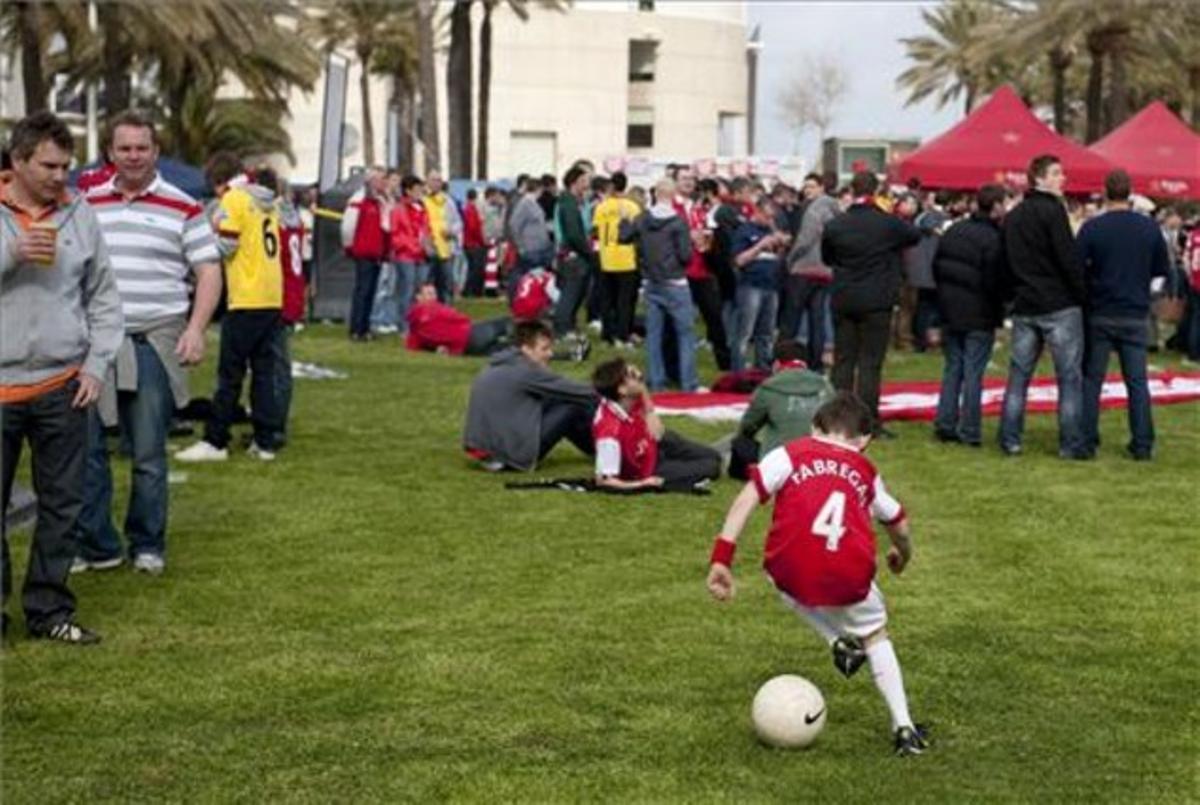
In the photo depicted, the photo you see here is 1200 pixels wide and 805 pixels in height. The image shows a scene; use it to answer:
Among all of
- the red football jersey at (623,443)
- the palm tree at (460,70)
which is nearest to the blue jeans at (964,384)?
the red football jersey at (623,443)

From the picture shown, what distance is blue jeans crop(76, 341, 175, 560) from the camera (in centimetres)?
959

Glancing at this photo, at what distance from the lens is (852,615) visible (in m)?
6.95

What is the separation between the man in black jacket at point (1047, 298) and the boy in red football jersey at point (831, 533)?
7.77 meters

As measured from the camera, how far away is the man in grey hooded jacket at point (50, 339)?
8055 millimetres

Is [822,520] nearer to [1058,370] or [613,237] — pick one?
[1058,370]

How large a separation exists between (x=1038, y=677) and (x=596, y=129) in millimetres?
91117

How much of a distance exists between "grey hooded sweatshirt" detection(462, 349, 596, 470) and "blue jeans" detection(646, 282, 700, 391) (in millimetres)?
4403

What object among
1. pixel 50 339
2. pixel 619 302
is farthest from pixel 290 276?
pixel 619 302

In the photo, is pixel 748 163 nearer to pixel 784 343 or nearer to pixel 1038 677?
pixel 784 343

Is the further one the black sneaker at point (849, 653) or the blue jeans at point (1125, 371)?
the blue jeans at point (1125, 371)

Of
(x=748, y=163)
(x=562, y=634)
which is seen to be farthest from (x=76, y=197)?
(x=748, y=163)

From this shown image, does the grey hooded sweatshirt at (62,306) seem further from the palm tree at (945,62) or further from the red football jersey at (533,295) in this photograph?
the palm tree at (945,62)

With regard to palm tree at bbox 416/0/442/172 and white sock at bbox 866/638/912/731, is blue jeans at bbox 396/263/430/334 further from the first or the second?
palm tree at bbox 416/0/442/172

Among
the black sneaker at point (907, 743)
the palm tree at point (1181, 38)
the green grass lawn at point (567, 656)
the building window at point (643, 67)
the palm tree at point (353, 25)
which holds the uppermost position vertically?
the building window at point (643, 67)
